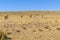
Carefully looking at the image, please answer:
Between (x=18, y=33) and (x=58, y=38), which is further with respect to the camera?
(x=18, y=33)

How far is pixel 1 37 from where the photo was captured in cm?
1653

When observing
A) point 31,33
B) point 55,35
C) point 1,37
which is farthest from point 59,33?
point 1,37

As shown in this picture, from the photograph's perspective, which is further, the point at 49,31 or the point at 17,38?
the point at 49,31

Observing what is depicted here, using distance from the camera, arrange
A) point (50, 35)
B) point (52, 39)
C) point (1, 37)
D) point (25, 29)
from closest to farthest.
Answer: point (1, 37) → point (52, 39) → point (50, 35) → point (25, 29)

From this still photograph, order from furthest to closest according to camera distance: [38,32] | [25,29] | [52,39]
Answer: [25,29] < [38,32] < [52,39]

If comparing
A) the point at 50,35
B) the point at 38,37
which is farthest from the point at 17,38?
the point at 50,35

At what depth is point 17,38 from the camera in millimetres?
18656

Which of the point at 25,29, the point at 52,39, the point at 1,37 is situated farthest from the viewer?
the point at 25,29

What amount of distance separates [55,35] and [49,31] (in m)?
1.97

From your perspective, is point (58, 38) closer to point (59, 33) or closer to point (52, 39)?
point (52, 39)

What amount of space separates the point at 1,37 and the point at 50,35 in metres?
4.94

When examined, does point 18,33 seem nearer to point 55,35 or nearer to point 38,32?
point 38,32

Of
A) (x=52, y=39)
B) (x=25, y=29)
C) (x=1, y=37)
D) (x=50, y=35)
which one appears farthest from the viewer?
(x=25, y=29)

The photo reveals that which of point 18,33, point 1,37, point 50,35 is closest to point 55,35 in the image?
point 50,35
